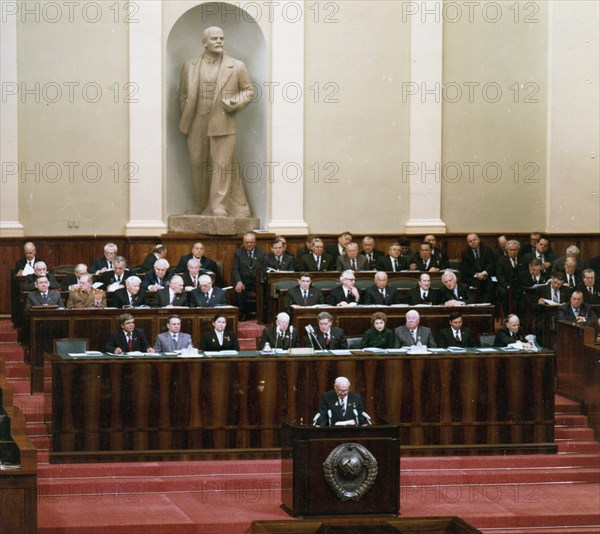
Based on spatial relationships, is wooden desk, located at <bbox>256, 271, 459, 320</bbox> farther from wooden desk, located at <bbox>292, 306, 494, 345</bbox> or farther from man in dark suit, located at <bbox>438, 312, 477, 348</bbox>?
man in dark suit, located at <bbox>438, 312, 477, 348</bbox>

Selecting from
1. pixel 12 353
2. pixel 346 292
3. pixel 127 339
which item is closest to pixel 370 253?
pixel 346 292

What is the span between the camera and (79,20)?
17.2 m

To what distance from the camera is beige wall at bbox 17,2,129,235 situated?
1712cm

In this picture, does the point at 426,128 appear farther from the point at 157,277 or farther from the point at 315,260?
the point at 157,277

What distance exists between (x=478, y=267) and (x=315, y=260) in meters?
2.04

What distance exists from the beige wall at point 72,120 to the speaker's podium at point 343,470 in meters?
6.78

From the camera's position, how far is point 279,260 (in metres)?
16.0

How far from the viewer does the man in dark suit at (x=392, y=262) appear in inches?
641

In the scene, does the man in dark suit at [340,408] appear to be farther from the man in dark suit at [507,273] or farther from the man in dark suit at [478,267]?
the man in dark suit at [478,267]

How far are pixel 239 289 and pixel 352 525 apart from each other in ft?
21.9

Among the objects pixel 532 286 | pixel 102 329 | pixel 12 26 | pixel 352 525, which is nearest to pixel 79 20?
pixel 12 26

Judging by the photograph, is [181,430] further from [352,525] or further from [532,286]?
[532,286]

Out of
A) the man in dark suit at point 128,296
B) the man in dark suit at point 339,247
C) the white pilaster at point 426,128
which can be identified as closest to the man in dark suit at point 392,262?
the man in dark suit at point 339,247

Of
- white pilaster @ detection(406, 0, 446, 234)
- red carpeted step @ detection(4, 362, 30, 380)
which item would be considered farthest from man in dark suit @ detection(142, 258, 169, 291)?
white pilaster @ detection(406, 0, 446, 234)
